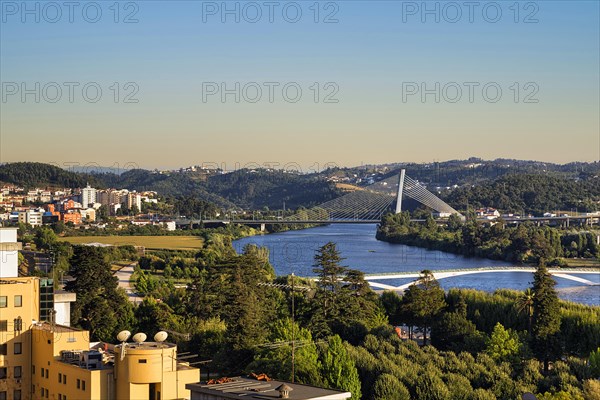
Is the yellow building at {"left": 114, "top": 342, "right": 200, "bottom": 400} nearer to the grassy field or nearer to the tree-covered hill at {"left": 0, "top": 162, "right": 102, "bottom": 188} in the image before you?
the grassy field

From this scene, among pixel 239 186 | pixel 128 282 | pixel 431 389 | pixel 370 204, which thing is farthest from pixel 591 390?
pixel 239 186

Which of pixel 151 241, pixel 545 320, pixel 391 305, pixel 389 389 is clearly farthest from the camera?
pixel 151 241

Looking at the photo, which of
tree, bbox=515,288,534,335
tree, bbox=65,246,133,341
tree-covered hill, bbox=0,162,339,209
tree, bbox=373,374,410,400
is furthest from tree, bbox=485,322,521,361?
tree-covered hill, bbox=0,162,339,209

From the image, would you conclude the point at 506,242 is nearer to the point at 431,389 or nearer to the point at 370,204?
the point at 370,204

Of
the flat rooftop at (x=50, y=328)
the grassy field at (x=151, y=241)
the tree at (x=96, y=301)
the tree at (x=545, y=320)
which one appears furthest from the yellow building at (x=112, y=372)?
the grassy field at (x=151, y=241)

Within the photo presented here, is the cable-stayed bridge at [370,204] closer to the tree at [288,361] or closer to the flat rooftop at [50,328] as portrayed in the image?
the tree at [288,361]

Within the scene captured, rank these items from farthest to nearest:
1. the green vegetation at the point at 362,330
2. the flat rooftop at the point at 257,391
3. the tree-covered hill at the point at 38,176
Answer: the tree-covered hill at the point at 38,176 → the green vegetation at the point at 362,330 → the flat rooftop at the point at 257,391
